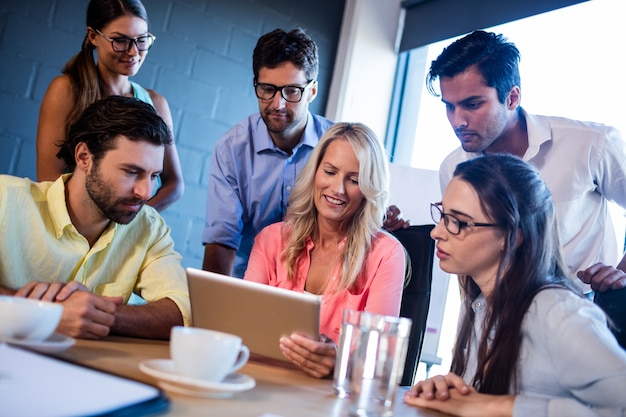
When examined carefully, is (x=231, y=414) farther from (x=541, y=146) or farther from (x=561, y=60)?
(x=561, y=60)

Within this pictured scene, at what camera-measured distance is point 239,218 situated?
7.90ft

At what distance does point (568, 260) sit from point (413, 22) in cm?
207

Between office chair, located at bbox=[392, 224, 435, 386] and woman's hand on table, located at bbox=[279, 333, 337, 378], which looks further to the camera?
office chair, located at bbox=[392, 224, 435, 386]

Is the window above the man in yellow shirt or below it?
above

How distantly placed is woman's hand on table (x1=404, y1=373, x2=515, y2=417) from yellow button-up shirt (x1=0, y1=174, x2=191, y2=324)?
2.01ft

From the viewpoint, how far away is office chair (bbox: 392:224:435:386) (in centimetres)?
Result: 192

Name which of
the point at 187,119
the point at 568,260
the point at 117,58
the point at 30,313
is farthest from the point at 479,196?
the point at 187,119

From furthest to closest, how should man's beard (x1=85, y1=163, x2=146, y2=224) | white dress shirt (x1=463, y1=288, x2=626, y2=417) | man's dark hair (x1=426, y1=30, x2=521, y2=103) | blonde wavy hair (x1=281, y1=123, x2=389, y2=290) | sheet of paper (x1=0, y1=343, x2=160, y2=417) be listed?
man's dark hair (x1=426, y1=30, x2=521, y2=103) < blonde wavy hair (x1=281, y1=123, x2=389, y2=290) < man's beard (x1=85, y1=163, x2=146, y2=224) < white dress shirt (x1=463, y1=288, x2=626, y2=417) < sheet of paper (x1=0, y1=343, x2=160, y2=417)

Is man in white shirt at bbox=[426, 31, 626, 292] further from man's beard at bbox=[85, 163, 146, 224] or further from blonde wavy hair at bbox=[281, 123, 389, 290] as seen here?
man's beard at bbox=[85, 163, 146, 224]

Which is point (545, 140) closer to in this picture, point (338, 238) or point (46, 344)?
point (338, 238)

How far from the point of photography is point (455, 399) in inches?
45.8

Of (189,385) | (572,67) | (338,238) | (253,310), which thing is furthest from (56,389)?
(572,67)

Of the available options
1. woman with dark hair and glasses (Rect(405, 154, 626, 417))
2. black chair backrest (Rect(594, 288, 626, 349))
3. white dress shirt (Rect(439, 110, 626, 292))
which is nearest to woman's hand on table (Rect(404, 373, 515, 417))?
woman with dark hair and glasses (Rect(405, 154, 626, 417))

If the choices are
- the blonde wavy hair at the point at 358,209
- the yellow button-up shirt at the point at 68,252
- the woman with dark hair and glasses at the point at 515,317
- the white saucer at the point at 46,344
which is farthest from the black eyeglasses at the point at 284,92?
the white saucer at the point at 46,344
